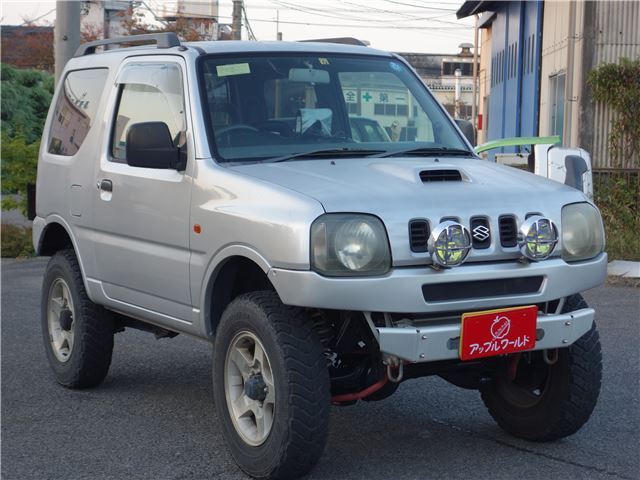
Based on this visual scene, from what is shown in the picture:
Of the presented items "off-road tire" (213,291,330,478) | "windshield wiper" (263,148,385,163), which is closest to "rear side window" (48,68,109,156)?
"windshield wiper" (263,148,385,163)

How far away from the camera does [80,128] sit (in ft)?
21.8

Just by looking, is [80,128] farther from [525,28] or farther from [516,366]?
[525,28]

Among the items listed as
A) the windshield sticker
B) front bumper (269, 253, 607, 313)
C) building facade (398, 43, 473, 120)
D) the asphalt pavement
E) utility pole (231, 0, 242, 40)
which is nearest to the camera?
front bumper (269, 253, 607, 313)

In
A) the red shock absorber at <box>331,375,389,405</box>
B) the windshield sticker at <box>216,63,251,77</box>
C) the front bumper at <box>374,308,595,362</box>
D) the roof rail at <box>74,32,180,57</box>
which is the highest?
the roof rail at <box>74,32,180,57</box>

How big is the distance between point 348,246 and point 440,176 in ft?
2.55

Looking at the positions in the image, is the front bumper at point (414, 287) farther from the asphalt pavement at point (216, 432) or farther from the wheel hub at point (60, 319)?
the wheel hub at point (60, 319)

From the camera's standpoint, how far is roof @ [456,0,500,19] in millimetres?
30388

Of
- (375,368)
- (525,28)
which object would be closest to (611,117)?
(525,28)

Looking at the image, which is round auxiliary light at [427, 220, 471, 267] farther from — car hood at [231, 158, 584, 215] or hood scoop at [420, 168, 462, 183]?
hood scoop at [420, 168, 462, 183]

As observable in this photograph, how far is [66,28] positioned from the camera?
13.3 m

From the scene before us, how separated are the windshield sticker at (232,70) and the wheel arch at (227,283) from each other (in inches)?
44.5

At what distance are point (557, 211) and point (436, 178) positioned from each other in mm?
573

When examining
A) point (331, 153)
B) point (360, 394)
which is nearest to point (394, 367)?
point (360, 394)

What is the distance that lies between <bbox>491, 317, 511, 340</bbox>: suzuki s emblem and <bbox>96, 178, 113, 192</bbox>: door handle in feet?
8.12
